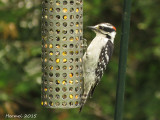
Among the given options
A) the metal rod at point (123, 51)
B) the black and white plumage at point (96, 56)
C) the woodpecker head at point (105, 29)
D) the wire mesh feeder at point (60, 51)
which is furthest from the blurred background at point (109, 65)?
the metal rod at point (123, 51)

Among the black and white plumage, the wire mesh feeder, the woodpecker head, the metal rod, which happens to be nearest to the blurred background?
the black and white plumage

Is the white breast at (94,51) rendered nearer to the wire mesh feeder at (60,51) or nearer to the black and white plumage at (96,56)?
the black and white plumage at (96,56)

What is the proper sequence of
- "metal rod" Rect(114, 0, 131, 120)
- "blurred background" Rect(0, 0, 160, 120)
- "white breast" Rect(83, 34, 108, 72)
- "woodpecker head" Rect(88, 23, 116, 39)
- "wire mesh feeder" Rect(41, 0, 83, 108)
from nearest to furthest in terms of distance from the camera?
"metal rod" Rect(114, 0, 131, 120), "wire mesh feeder" Rect(41, 0, 83, 108), "woodpecker head" Rect(88, 23, 116, 39), "white breast" Rect(83, 34, 108, 72), "blurred background" Rect(0, 0, 160, 120)

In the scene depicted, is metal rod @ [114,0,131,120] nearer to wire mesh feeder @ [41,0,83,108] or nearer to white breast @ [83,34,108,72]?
wire mesh feeder @ [41,0,83,108]

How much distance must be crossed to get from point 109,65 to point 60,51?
380 cm

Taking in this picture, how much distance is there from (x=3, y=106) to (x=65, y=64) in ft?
10.8

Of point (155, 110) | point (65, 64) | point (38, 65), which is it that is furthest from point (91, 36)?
point (65, 64)

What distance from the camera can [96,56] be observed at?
222 inches

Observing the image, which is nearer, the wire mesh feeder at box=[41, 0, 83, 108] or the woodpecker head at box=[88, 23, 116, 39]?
the wire mesh feeder at box=[41, 0, 83, 108]

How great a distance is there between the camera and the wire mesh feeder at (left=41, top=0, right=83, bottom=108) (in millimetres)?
4512

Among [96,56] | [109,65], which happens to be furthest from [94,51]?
[109,65]

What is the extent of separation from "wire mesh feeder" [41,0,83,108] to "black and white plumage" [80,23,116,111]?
2.80 feet

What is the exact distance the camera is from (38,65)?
6.81 meters

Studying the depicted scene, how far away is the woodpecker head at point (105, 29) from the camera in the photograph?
5.44 meters
